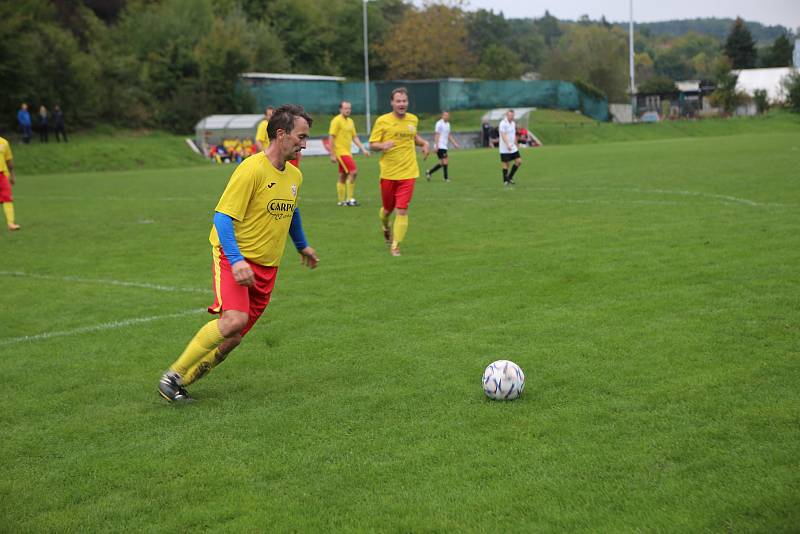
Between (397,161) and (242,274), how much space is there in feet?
A: 23.1

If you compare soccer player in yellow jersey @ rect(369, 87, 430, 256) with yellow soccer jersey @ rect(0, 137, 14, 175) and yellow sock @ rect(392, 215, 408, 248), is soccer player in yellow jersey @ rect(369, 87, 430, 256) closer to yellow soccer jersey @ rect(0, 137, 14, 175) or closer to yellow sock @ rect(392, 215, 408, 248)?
yellow sock @ rect(392, 215, 408, 248)

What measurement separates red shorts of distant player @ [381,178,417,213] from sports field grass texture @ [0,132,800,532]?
697 mm

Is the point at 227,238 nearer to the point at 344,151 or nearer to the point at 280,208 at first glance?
the point at 280,208

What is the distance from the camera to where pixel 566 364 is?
6.37 m

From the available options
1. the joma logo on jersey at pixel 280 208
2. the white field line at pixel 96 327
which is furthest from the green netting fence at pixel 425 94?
the joma logo on jersey at pixel 280 208

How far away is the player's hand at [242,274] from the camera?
219 inches

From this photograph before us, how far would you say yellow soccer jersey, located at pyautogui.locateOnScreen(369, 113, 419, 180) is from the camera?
40.6 ft

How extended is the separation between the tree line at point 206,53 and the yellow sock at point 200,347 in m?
44.5

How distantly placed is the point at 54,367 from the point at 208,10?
65105 mm

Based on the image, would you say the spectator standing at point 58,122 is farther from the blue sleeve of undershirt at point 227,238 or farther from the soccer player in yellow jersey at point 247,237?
the blue sleeve of undershirt at point 227,238

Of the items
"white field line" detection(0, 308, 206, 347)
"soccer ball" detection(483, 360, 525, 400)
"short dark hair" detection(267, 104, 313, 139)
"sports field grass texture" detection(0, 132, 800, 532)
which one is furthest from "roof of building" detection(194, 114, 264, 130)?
"soccer ball" detection(483, 360, 525, 400)

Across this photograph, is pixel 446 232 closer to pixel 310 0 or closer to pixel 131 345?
pixel 131 345

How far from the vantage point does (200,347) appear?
604 cm

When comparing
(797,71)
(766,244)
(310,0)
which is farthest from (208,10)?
(766,244)
